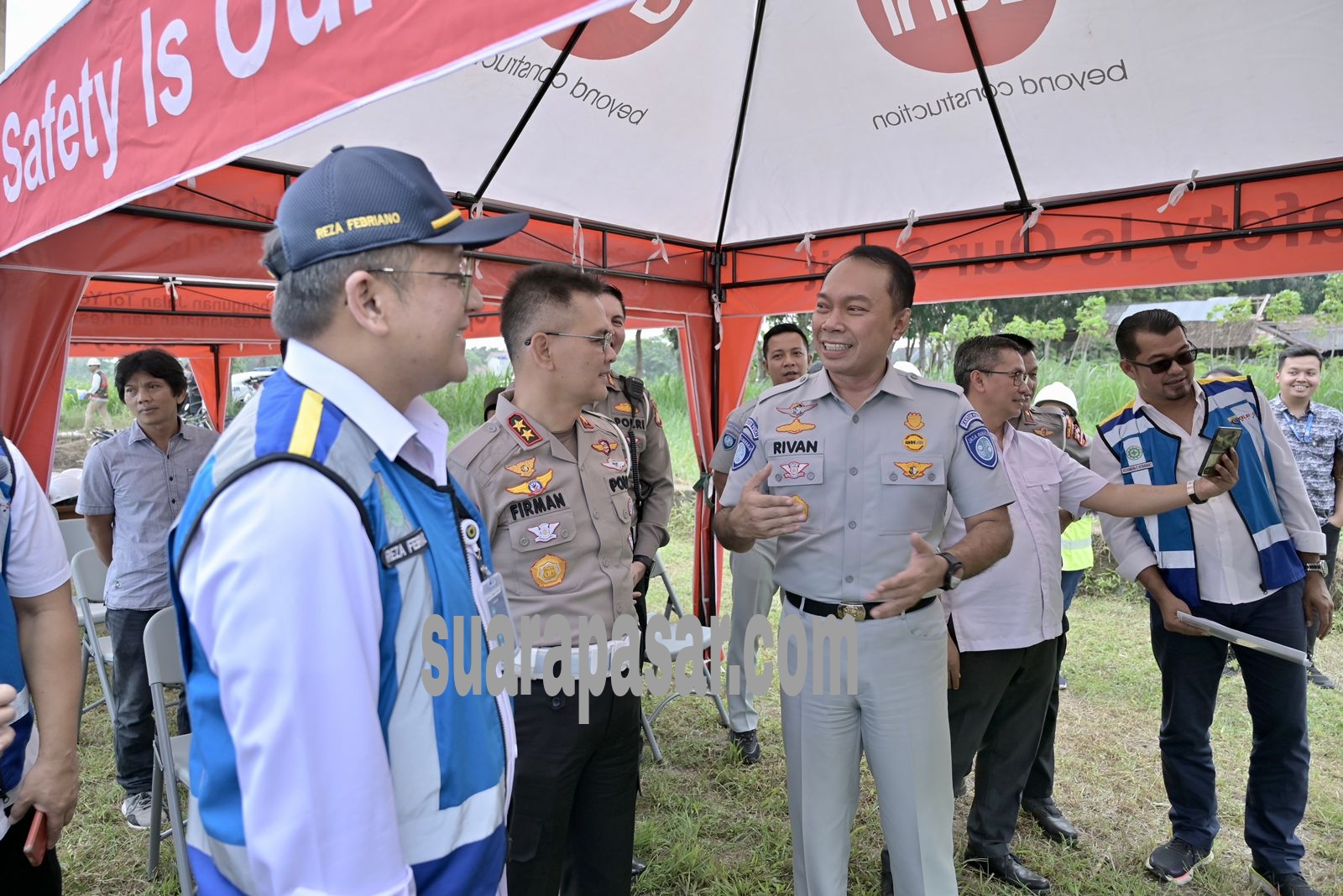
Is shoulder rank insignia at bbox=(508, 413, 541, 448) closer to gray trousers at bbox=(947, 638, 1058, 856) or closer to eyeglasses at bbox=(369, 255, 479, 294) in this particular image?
eyeglasses at bbox=(369, 255, 479, 294)

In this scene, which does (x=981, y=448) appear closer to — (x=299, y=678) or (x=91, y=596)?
(x=299, y=678)

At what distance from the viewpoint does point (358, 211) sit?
0.99 metres

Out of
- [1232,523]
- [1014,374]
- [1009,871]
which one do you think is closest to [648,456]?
[1014,374]

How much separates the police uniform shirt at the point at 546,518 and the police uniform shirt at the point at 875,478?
56 centimetres

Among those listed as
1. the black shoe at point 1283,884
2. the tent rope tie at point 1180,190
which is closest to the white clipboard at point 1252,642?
the black shoe at point 1283,884

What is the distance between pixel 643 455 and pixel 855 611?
1.72 m

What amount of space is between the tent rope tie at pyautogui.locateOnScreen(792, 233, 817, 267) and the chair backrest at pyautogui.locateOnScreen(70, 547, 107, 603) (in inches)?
183

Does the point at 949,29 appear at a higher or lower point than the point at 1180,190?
higher

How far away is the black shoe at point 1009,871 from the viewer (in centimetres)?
296

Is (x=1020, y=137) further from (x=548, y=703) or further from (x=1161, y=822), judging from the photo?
(x=548, y=703)

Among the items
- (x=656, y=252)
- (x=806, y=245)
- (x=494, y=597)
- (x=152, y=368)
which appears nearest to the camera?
(x=494, y=597)

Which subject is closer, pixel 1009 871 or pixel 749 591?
pixel 1009 871

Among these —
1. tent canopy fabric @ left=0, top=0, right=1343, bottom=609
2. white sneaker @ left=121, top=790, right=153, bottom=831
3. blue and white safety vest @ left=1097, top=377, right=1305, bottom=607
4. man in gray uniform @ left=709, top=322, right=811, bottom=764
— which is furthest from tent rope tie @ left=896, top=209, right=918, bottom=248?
white sneaker @ left=121, top=790, right=153, bottom=831

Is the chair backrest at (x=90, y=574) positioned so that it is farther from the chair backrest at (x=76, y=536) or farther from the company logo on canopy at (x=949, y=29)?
the company logo on canopy at (x=949, y=29)
